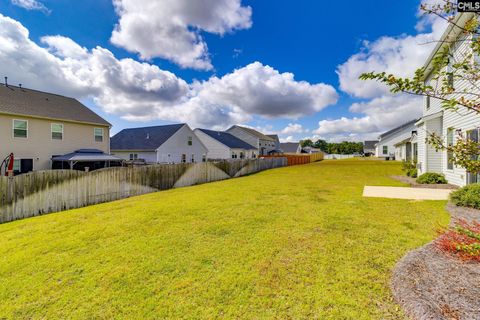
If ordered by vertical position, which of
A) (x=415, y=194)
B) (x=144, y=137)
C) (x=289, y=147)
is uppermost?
(x=289, y=147)

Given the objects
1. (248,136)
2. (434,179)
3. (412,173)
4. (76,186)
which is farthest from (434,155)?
(248,136)

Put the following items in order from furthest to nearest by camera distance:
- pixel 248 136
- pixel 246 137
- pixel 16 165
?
1. pixel 246 137
2. pixel 248 136
3. pixel 16 165

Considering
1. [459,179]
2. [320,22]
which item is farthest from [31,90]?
[459,179]

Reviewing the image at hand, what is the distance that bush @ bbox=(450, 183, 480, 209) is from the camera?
22.8 ft

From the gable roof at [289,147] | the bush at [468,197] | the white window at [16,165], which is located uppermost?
the gable roof at [289,147]

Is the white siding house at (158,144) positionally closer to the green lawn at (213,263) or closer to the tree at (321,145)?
the green lawn at (213,263)

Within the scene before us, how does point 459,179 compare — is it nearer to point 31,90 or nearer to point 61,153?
point 61,153

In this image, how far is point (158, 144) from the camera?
26.2 m

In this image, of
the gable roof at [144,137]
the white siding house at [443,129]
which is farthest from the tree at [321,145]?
the white siding house at [443,129]

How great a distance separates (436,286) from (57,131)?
924 inches

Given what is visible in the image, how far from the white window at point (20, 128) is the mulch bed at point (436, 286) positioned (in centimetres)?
2240

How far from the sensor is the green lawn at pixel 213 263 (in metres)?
2.97

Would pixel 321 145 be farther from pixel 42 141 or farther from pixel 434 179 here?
pixel 42 141

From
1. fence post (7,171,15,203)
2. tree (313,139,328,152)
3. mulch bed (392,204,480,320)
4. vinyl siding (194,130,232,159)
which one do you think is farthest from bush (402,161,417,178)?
tree (313,139,328,152)
